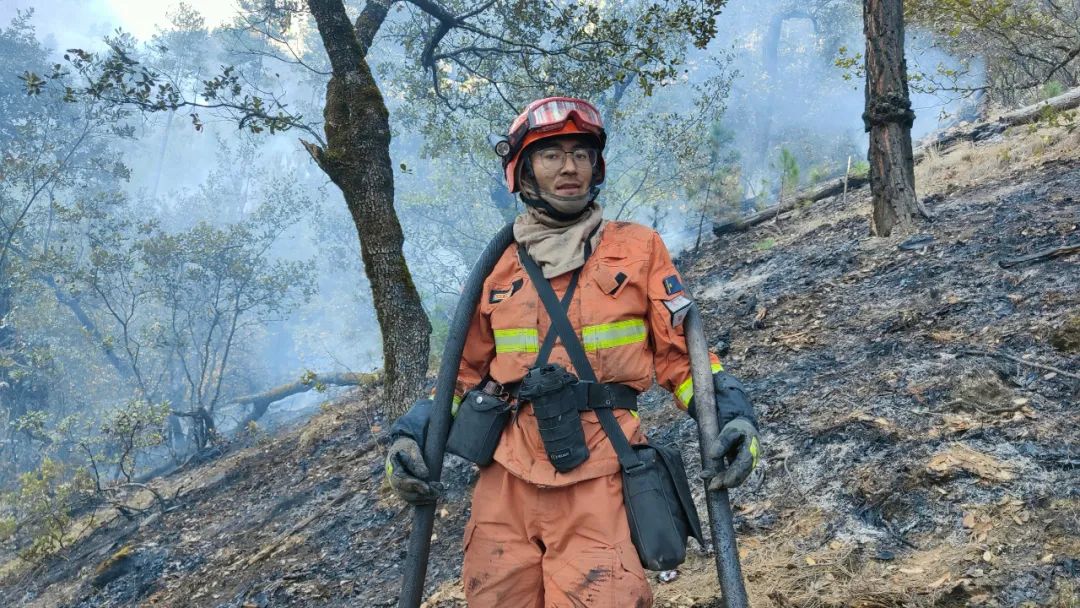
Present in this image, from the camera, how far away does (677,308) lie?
2.24 metres

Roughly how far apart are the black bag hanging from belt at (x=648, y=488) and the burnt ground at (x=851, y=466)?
1093mm

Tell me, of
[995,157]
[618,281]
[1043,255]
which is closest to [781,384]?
[1043,255]

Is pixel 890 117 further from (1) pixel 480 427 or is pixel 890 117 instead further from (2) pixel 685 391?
(1) pixel 480 427

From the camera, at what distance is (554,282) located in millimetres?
2354

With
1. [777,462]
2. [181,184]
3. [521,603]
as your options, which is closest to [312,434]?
[777,462]

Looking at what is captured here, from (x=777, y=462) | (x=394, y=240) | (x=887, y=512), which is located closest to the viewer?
(x=887, y=512)

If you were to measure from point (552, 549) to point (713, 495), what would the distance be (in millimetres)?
551

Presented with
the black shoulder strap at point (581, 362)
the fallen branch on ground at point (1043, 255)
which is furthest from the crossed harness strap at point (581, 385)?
the fallen branch on ground at point (1043, 255)

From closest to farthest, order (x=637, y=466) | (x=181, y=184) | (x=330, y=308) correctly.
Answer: (x=637, y=466) < (x=330, y=308) < (x=181, y=184)

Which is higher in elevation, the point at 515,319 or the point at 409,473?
the point at 515,319

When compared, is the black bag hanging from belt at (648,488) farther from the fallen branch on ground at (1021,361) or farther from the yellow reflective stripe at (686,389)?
the fallen branch on ground at (1021,361)

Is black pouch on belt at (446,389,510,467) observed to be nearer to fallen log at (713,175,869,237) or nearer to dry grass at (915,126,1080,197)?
dry grass at (915,126,1080,197)

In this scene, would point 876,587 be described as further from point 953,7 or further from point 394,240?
point 953,7

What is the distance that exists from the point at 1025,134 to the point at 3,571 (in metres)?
15.5
